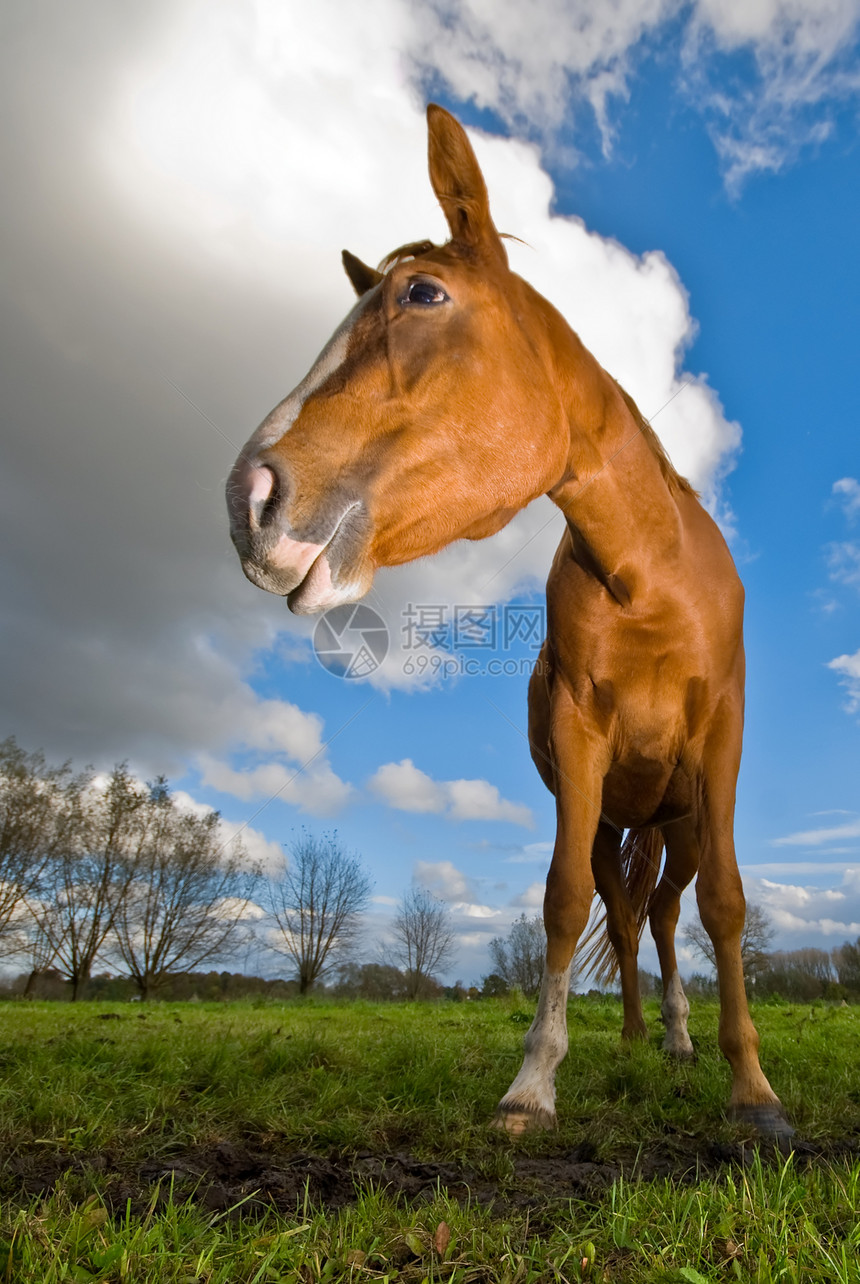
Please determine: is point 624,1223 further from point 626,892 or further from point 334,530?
point 626,892

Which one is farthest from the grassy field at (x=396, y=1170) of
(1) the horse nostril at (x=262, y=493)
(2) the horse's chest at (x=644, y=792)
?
(1) the horse nostril at (x=262, y=493)

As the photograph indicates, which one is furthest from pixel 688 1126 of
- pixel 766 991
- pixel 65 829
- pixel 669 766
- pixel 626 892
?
pixel 65 829

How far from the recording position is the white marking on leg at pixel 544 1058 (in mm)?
3184

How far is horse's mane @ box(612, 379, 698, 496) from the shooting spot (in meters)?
4.01

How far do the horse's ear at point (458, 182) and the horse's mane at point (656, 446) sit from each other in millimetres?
1055

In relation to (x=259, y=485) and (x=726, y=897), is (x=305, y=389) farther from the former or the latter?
(x=726, y=897)

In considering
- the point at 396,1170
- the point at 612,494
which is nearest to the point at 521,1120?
the point at 396,1170

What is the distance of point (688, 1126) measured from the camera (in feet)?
10.7

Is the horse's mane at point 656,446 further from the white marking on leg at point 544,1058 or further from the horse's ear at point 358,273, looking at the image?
the white marking on leg at point 544,1058

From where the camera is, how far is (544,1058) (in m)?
3.40

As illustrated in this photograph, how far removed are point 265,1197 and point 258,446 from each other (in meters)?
2.32

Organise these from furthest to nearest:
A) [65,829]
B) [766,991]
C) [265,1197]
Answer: [65,829] → [766,991] → [265,1197]

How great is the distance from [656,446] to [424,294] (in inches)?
63.8

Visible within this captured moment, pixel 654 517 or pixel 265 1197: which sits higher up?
pixel 654 517
